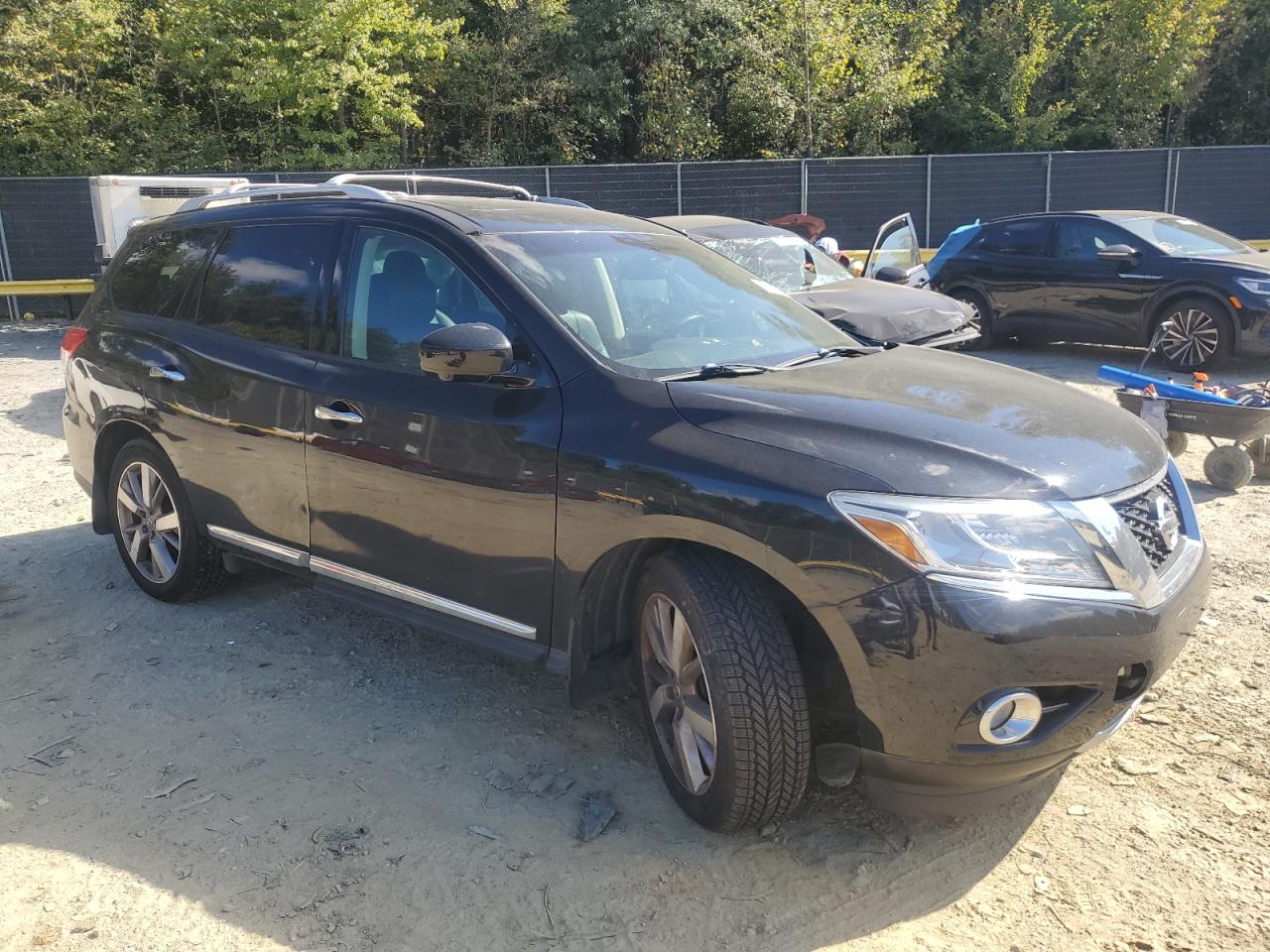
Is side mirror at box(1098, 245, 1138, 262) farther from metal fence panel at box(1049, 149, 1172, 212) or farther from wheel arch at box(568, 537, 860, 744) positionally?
wheel arch at box(568, 537, 860, 744)

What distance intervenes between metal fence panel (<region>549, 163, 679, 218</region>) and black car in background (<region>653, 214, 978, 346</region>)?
7546mm

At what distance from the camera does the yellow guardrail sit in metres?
16.1

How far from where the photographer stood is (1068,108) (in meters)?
24.0

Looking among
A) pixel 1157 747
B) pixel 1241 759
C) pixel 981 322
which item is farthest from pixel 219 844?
pixel 981 322

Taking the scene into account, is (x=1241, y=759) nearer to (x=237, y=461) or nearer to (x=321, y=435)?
(x=321, y=435)

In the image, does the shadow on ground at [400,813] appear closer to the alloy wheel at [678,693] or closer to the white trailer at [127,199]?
the alloy wheel at [678,693]

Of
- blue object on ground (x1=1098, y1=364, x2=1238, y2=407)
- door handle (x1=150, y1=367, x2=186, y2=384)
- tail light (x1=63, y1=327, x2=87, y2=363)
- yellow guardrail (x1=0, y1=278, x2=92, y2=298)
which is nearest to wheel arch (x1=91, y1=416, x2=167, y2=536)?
door handle (x1=150, y1=367, x2=186, y2=384)

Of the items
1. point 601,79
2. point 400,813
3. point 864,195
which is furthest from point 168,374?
point 601,79

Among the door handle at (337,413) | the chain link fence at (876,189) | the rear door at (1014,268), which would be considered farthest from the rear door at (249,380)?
the chain link fence at (876,189)

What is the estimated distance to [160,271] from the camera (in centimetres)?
492

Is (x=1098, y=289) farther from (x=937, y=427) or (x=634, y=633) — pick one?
(x=634, y=633)

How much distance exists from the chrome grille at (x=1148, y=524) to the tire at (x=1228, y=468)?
3.81m

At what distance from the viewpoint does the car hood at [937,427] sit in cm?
273

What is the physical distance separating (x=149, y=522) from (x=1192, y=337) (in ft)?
31.1
